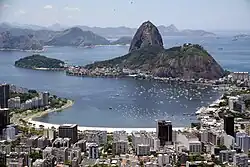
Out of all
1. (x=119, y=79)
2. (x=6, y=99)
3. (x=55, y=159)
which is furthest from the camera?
(x=119, y=79)

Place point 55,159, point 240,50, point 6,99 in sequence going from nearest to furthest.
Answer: point 55,159 < point 6,99 < point 240,50

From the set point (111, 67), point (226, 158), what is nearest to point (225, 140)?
point (226, 158)

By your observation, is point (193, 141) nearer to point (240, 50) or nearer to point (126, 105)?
point (126, 105)

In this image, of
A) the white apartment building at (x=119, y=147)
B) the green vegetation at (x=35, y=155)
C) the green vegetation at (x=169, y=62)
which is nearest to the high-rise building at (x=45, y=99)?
the white apartment building at (x=119, y=147)

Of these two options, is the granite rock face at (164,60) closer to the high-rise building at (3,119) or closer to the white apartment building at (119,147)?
the high-rise building at (3,119)

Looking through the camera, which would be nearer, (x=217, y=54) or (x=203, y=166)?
(x=203, y=166)

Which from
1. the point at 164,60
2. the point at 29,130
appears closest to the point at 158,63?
the point at 164,60
